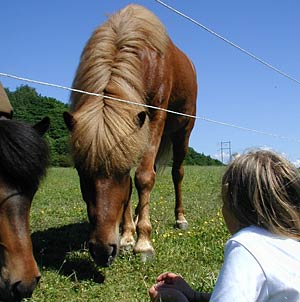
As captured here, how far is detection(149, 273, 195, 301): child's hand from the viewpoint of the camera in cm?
254

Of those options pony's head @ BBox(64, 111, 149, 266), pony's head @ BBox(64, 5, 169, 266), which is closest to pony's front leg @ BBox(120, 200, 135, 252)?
pony's head @ BBox(64, 5, 169, 266)

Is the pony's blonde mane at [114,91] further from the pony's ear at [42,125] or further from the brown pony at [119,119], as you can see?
the pony's ear at [42,125]

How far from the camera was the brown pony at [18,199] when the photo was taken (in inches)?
128

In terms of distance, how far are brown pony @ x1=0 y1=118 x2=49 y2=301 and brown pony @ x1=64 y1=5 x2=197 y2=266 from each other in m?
0.66

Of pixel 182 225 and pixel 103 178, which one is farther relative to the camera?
pixel 182 225

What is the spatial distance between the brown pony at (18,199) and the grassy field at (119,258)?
0.39 m

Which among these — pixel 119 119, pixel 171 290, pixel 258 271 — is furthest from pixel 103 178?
pixel 258 271

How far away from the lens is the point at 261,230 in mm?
2029

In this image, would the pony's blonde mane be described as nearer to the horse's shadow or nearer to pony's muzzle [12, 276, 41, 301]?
the horse's shadow

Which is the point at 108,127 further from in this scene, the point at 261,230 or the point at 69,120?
the point at 261,230

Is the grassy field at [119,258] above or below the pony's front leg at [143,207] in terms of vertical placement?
below

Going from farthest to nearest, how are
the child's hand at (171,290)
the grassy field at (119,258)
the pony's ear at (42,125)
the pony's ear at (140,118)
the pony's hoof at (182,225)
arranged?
the pony's hoof at (182,225) → the pony's ear at (140,118) → the pony's ear at (42,125) → the grassy field at (119,258) → the child's hand at (171,290)

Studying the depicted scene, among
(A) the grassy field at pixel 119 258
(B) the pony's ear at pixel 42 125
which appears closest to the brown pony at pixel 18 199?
(B) the pony's ear at pixel 42 125

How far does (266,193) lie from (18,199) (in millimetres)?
1938
